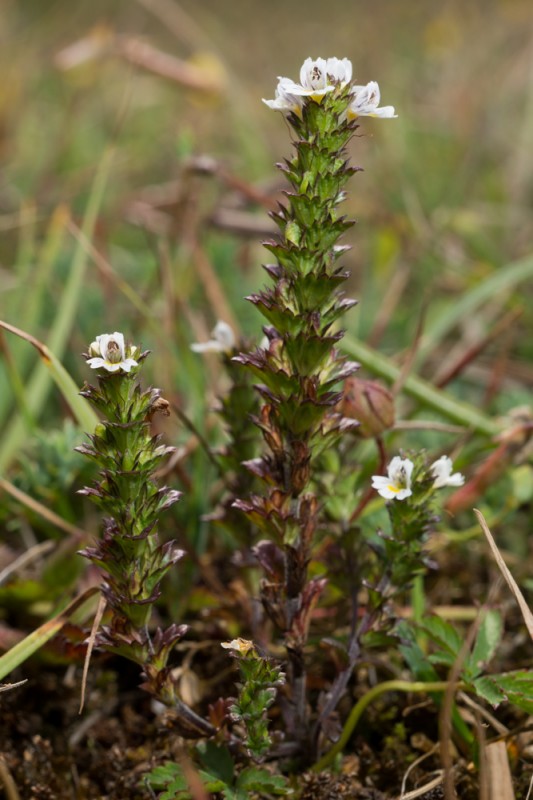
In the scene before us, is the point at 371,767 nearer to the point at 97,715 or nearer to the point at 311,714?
the point at 311,714

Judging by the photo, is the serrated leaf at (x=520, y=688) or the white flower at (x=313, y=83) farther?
the serrated leaf at (x=520, y=688)

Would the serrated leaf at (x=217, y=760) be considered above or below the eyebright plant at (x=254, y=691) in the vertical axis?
below

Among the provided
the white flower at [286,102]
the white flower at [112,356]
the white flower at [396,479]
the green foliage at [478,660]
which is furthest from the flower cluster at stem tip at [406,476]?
the white flower at [286,102]

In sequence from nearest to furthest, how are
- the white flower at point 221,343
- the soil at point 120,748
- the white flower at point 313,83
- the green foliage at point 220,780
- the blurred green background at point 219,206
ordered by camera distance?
1. the white flower at point 313,83
2. the green foliage at point 220,780
3. the soil at point 120,748
4. the white flower at point 221,343
5. the blurred green background at point 219,206

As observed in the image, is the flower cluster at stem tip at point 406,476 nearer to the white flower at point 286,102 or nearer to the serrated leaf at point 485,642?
the serrated leaf at point 485,642

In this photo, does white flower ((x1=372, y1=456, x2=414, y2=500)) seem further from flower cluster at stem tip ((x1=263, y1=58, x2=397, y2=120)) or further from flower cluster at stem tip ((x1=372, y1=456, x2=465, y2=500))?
flower cluster at stem tip ((x1=263, y1=58, x2=397, y2=120))

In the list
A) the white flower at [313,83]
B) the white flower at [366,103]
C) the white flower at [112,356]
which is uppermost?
the white flower at [313,83]

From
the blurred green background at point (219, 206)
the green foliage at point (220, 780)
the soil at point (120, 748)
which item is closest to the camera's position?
the green foliage at point (220, 780)

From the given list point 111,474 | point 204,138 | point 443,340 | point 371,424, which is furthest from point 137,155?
point 111,474
